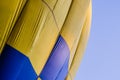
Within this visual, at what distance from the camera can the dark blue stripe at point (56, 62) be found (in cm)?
378

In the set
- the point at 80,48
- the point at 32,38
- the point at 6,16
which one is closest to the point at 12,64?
the point at 32,38

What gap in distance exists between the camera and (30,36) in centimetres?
335

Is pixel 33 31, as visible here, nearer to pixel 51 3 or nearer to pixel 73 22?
pixel 51 3

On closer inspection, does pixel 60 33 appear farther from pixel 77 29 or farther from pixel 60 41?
pixel 77 29

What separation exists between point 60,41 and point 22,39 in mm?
755

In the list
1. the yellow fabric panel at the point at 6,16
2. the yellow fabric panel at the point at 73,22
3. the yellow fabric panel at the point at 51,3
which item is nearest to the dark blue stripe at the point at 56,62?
the yellow fabric panel at the point at 73,22

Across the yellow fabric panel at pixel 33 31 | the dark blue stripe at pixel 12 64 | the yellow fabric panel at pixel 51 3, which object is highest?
the yellow fabric panel at pixel 51 3

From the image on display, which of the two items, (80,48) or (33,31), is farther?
(80,48)

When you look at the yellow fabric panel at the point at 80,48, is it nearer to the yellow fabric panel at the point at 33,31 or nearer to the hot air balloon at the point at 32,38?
the hot air balloon at the point at 32,38

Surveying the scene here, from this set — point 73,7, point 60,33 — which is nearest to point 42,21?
point 60,33

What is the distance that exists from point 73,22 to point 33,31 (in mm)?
983

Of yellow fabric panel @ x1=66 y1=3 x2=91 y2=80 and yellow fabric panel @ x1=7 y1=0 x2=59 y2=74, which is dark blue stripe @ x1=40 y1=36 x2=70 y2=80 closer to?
yellow fabric panel @ x1=7 y1=0 x2=59 y2=74

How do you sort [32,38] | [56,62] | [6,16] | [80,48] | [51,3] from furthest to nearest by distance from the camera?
1. [80,48]
2. [56,62]
3. [51,3]
4. [32,38]
5. [6,16]

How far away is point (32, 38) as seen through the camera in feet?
11.0
